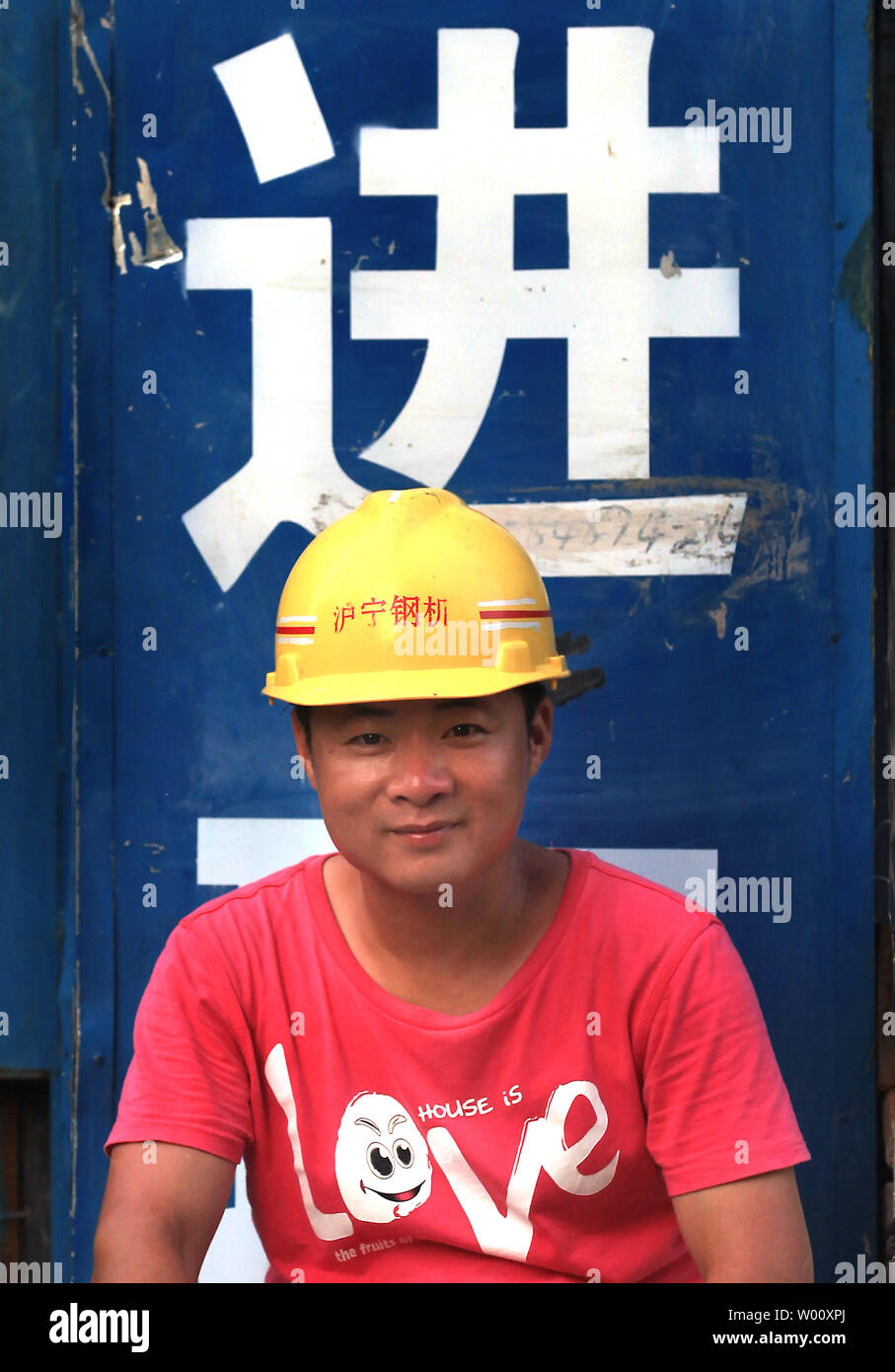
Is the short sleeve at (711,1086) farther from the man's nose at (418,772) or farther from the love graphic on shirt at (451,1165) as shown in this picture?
the man's nose at (418,772)

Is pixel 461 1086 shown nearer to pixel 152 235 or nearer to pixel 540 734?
pixel 540 734

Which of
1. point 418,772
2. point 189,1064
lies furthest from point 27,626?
point 418,772

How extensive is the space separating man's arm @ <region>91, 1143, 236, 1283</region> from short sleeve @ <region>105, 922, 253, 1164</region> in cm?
2

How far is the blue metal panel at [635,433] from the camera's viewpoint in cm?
230

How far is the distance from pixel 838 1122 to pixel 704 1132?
850 millimetres

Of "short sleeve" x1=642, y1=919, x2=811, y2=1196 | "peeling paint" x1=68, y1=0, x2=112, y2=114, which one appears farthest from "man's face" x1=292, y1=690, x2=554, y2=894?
"peeling paint" x1=68, y1=0, x2=112, y2=114

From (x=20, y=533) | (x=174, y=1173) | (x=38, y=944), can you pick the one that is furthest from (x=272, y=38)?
(x=174, y=1173)

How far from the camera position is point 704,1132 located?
Result: 162 cm

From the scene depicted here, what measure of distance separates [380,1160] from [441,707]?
640 mm

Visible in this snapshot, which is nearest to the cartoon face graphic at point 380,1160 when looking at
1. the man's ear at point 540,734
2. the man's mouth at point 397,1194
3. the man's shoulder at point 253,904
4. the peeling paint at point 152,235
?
the man's mouth at point 397,1194

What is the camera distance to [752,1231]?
157 cm

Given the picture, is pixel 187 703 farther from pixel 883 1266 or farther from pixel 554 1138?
pixel 883 1266

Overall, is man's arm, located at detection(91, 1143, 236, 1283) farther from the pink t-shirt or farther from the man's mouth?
the man's mouth

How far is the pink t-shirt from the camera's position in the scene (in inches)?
65.8
